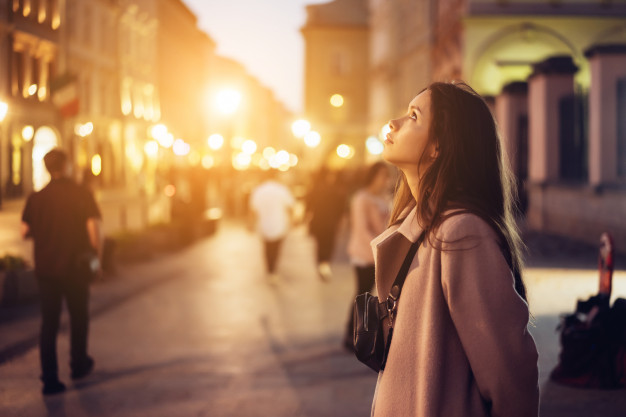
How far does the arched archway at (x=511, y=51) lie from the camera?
32.8 m

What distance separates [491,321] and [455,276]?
0.16 meters

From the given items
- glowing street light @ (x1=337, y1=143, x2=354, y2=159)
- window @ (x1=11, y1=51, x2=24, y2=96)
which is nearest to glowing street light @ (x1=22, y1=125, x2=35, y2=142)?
window @ (x1=11, y1=51, x2=24, y2=96)

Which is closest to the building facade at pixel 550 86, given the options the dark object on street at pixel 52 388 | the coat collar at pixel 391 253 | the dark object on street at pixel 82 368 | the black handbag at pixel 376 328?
the coat collar at pixel 391 253

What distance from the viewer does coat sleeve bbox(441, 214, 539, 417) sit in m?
2.67

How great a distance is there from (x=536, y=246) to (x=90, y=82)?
27498 millimetres

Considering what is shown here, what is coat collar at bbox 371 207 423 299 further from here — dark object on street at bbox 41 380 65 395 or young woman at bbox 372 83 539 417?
dark object on street at bbox 41 380 65 395

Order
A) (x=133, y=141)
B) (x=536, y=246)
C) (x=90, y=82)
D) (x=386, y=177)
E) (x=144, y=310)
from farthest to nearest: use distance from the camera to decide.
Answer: (x=133, y=141), (x=90, y=82), (x=536, y=246), (x=144, y=310), (x=386, y=177)

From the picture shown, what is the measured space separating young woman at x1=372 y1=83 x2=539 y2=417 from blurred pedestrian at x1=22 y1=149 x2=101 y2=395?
16.6 feet

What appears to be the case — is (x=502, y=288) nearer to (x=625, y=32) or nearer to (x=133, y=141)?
(x=625, y=32)

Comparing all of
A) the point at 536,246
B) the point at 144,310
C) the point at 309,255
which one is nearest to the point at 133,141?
the point at 309,255

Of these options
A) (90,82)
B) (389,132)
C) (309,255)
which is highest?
(90,82)

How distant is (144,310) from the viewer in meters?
11.6

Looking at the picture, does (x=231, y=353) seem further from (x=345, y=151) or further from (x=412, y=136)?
(x=345, y=151)

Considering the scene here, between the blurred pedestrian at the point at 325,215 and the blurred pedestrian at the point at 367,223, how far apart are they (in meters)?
5.81
